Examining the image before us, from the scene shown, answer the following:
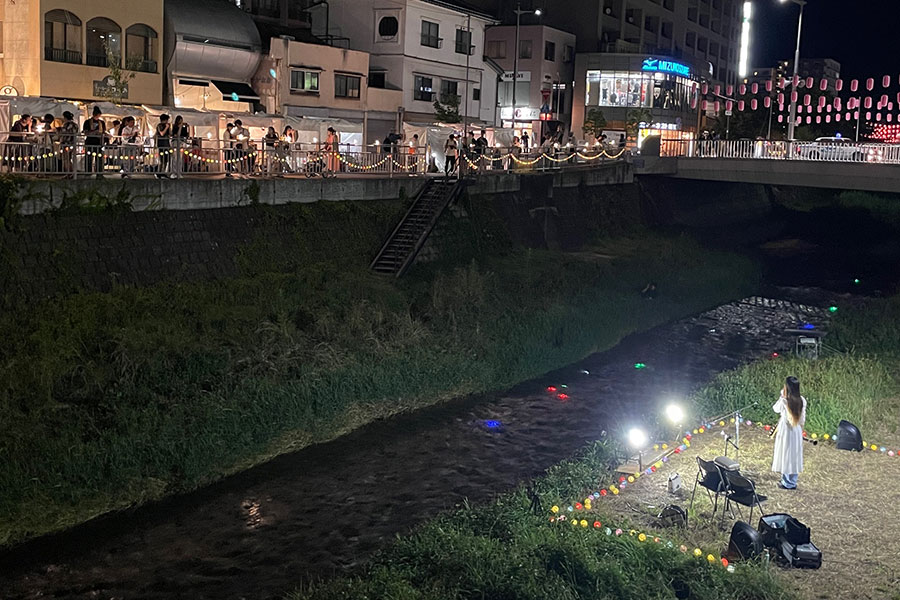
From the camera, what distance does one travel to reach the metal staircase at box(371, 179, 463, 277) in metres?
29.3

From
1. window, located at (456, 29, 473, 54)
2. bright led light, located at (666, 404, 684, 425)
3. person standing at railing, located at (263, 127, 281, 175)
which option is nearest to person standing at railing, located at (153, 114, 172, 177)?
person standing at railing, located at (263, 127, 281, 175)

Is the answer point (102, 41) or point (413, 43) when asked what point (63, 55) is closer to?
point (102, 41)

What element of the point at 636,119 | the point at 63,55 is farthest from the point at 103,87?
the point at 636,119

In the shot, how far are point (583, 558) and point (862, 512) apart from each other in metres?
5.15

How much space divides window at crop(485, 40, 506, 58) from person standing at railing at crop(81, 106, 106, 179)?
153 ft

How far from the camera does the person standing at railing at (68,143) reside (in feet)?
72.4

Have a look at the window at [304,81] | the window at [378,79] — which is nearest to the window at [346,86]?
the window at [304,81]

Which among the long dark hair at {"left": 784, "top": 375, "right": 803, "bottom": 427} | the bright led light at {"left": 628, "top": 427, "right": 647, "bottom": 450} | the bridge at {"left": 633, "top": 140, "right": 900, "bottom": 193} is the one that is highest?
the bridge at {"left": 633, "top": 140, "right": 900, "bottom": 193}

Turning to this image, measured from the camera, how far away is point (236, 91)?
4072 cm

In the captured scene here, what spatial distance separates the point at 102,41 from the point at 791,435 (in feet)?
90.9

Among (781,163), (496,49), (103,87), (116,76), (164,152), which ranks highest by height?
(496,49)

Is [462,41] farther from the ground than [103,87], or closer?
farther from the ground

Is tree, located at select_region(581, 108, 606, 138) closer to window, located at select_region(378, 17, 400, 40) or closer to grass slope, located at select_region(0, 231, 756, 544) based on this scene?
window, located at select_region(378, 17, 400, 40)

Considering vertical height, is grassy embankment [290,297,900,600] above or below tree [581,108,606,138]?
below
